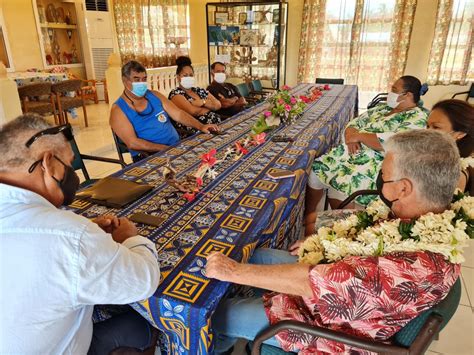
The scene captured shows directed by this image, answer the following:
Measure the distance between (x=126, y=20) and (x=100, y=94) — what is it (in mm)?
1714

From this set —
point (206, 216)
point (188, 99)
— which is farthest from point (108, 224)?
point (188, 99)

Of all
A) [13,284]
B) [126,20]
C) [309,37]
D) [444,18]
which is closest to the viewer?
[13,284]

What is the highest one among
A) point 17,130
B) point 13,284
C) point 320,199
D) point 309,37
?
point 309,37

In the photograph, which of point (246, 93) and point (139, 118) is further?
point (246, 93)

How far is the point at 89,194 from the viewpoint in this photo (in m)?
1.47

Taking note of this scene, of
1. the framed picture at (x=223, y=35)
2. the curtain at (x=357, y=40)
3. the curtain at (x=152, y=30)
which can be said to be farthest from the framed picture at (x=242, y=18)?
the curtain at (x=152, y=30)

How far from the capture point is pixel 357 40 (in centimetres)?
598

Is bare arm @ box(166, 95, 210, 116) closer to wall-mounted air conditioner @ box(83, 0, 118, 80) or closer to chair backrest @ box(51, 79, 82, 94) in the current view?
chair backrest @ box(51, 79, 82, 94)

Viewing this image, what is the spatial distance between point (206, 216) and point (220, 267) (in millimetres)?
356

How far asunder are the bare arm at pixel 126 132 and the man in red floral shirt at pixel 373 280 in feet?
5.12

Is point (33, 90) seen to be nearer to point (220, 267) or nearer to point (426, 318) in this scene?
point (220, 267)

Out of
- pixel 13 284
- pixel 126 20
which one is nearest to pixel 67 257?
pixel 13 284

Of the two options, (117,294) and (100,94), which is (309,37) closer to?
(100,94)

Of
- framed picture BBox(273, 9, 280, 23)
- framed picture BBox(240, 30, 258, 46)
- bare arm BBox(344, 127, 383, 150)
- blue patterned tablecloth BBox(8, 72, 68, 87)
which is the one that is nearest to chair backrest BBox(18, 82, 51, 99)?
blue patterned tablecloth BBox(8, 72, 68, 87)
